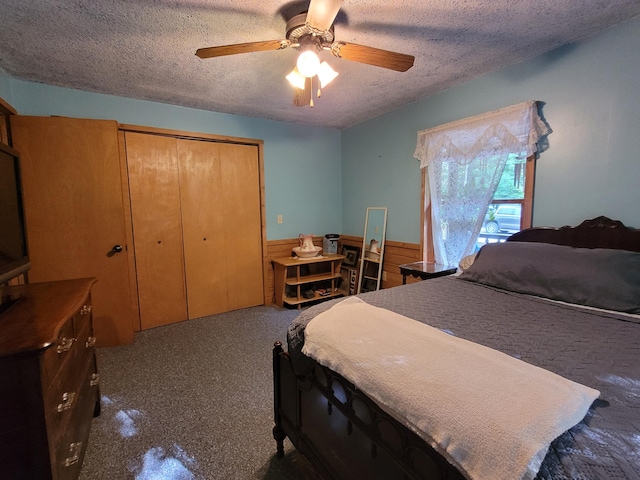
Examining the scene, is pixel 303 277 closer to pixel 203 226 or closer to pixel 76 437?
pixel 203 226

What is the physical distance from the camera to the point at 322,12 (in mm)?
1338

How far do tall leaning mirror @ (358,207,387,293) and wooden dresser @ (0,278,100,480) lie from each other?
2.92 m

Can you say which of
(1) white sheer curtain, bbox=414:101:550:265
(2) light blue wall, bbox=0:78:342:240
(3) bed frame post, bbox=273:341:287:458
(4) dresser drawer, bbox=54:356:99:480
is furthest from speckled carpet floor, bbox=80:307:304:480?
(1) white sheer curtain, bbox=414:101:550:265

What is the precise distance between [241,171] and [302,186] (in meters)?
0.85

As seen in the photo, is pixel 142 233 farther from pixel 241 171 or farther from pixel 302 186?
pixel 302 186

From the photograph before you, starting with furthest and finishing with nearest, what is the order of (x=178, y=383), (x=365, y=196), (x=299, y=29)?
(x=365, y=196)
(x=178, y=383)
(x=299, y=29)

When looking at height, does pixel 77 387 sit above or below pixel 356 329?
below

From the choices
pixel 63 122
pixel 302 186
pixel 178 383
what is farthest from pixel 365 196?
pixel 63 122

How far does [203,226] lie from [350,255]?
192 cm

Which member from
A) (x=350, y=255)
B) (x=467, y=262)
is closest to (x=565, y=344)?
(x=467, y=262)

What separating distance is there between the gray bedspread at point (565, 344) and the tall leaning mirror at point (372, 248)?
1.51 metres

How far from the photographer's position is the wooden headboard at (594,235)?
5.74 ft

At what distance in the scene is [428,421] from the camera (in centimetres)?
75

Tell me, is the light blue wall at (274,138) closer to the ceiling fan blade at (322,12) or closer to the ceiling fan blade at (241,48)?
the ceiling fan blade at (241,48)
